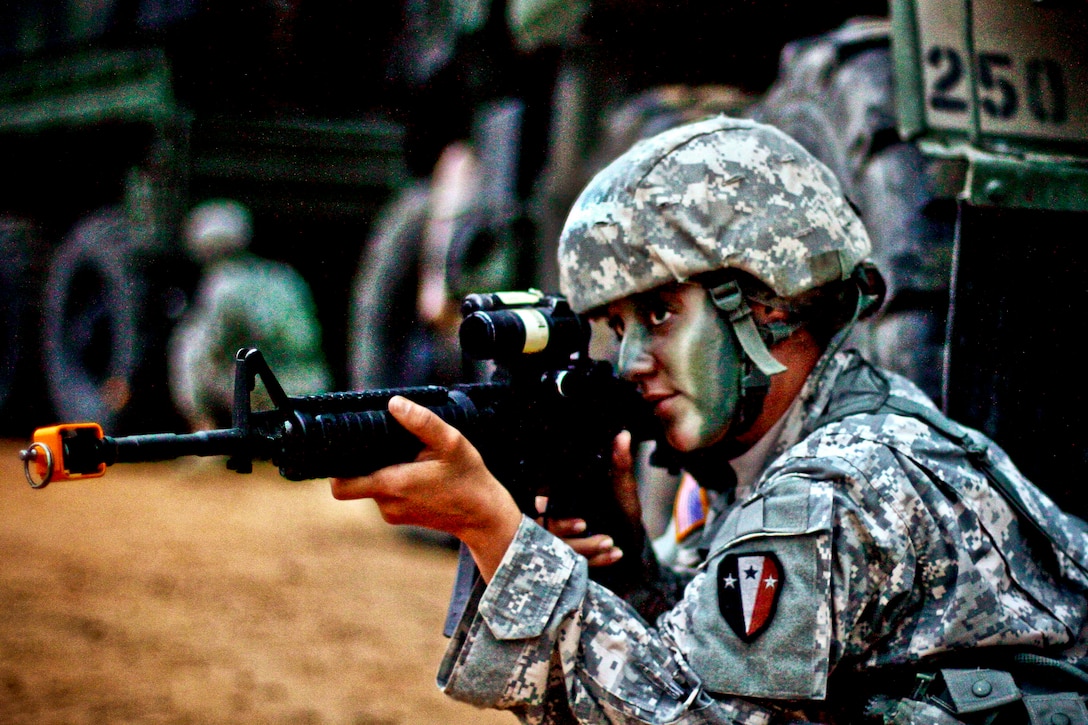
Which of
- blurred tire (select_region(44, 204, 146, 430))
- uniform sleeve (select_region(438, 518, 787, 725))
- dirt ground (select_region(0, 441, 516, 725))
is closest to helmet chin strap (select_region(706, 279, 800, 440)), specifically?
uniform sleeve (select_region(438, 518, 787, 725))

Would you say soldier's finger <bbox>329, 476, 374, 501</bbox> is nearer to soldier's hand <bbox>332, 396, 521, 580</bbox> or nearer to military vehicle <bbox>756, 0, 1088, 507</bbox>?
soldier's hand <bbox>332, 396, 521, 580</bbox>

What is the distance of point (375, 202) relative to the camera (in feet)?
24.7

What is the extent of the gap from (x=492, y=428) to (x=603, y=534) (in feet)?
1.23

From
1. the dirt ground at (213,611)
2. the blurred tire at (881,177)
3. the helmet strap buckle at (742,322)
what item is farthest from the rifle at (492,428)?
the dirt ground at (213,611)

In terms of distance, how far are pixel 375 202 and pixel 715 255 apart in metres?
6.11

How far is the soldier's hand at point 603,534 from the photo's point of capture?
1.87 meters

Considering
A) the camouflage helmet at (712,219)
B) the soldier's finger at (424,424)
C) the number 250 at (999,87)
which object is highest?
the number 250 at (999,87)

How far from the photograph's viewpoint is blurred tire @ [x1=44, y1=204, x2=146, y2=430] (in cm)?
693

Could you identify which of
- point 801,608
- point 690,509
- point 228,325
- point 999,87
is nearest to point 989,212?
point 999,87

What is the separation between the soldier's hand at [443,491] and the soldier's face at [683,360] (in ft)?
1.18

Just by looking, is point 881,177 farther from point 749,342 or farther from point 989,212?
point 749,342

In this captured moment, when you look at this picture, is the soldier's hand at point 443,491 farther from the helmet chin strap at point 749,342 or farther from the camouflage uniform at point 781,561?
the helmet chin strap at point 749,342

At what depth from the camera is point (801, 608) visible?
1486 mm

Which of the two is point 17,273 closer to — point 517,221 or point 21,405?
point 21,405
